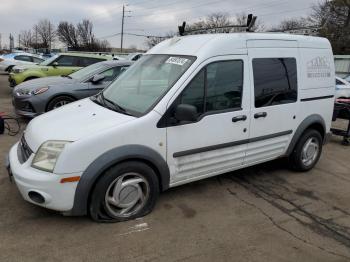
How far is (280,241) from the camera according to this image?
3.35 metres

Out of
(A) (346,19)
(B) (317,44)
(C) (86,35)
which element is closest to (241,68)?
(B) (317,44)

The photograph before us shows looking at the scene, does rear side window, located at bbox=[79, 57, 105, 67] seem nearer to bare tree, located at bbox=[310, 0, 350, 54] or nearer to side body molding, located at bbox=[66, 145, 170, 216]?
side body molding, located at bbox=[66, 145, 170, 216]

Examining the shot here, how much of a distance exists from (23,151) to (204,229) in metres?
2.07

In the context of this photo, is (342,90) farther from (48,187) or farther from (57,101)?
(48,187)

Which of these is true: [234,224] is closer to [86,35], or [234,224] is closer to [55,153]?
[55,153]

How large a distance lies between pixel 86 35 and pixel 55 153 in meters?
69.0

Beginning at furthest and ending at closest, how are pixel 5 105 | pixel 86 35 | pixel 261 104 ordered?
pixel 86 35
pixel 5 105
pixel 261 104

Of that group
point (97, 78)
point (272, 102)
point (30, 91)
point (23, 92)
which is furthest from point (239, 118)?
point (23, 92)

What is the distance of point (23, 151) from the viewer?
360 centimetres

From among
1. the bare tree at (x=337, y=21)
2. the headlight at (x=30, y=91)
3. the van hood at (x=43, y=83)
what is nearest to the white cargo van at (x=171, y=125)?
the headlight at (x=30, y=91)

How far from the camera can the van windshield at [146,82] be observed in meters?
3.66

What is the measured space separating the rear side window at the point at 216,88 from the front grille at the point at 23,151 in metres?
1.64

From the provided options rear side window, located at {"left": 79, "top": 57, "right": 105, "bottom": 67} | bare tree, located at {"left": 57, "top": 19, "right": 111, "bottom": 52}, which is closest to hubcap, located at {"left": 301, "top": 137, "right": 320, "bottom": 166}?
rear side window, located at {"left": 79, "top": 57, "right": 105, "bottom": 67}

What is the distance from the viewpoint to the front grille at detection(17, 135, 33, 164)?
3406 millimetres
